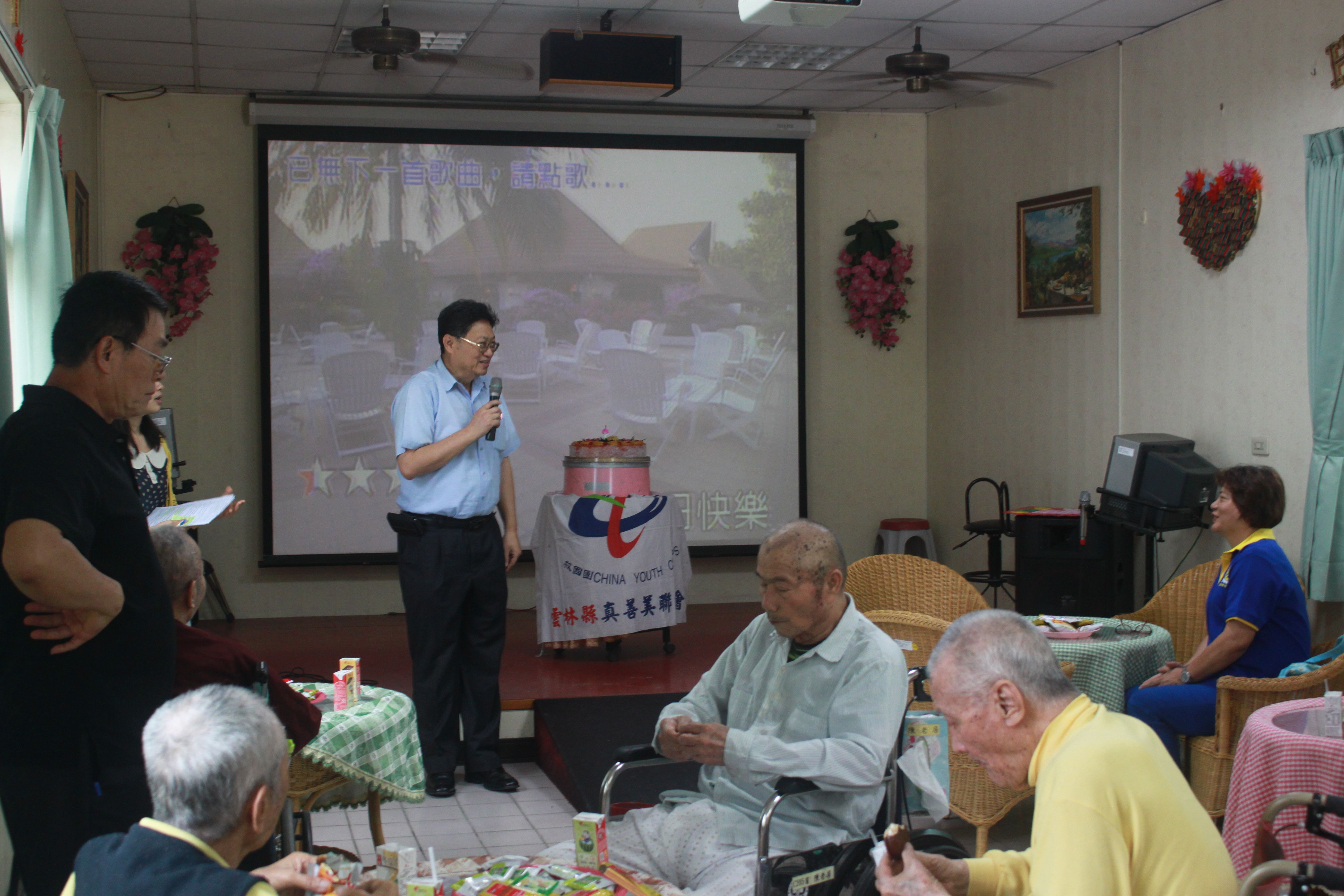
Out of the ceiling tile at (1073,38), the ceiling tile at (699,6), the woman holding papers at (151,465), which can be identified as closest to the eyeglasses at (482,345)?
the woman holding papers at (151,465)

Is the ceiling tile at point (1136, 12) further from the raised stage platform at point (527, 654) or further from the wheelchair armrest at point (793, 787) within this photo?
the wheelchair armrest at point (793, 787)

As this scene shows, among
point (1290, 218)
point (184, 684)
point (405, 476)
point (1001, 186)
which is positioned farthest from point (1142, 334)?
point (184, 684)

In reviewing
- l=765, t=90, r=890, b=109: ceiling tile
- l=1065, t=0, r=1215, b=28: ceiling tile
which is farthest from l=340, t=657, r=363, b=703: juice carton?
l=765, t=90, r=890, b=109: ceiling tile

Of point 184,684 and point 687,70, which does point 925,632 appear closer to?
point 184,684

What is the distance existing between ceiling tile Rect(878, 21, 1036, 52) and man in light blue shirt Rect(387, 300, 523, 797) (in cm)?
314

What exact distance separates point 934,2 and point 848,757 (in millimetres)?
4476

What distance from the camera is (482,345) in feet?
15.2

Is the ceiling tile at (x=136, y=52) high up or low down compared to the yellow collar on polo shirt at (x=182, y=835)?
up

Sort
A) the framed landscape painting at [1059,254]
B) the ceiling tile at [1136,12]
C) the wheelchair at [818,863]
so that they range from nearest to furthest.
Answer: the wheelchair at [818,863]
the ceiling tile at [1136,12]
the framed landscape painting at [1059,254]

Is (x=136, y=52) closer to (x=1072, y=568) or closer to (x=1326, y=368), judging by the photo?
(x=1072, y=568)

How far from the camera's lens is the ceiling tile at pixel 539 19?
5.96m

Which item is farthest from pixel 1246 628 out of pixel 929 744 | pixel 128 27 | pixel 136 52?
pixel 136 52

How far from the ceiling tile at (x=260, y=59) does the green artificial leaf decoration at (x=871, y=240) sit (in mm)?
3601

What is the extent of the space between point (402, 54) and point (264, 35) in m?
0.87
